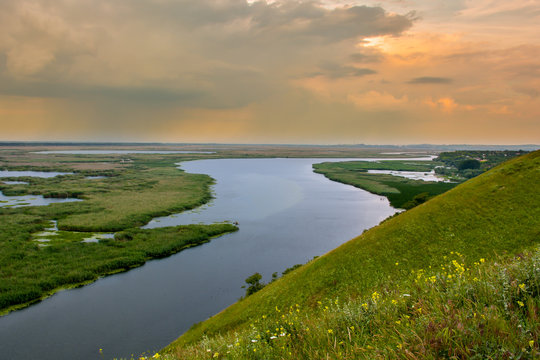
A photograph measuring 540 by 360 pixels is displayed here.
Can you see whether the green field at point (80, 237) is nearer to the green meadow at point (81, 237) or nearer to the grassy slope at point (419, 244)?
the green meadow at point (81, 237)

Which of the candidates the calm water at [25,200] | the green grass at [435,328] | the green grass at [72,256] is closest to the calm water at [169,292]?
the green grass at [72,256]

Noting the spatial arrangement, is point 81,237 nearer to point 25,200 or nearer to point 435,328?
point 25,200

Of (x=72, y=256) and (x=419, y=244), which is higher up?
(x=419, y=244)

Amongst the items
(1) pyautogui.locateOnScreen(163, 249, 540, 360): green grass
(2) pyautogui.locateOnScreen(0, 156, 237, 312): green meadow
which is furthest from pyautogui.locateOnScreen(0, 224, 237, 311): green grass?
(1) pyautogui.locateOnScreen(163, 249, 540, 360): green grass

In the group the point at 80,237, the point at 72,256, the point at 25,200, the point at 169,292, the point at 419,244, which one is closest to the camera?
the point at 419,244

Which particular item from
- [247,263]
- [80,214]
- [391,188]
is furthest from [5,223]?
[391,188]

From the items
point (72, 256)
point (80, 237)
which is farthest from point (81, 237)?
point (72, 256)

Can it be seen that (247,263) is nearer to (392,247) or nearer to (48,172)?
(392,247)

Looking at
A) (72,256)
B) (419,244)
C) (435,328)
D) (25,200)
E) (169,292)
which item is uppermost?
(435,328)
